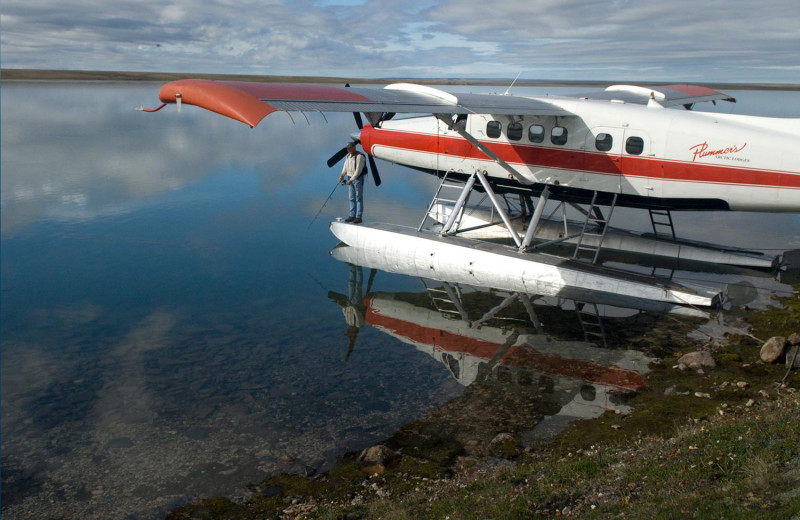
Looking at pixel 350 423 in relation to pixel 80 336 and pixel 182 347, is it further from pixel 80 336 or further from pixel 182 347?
pixel 80 336

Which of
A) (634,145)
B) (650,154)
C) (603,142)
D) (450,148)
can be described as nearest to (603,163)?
(603,142)

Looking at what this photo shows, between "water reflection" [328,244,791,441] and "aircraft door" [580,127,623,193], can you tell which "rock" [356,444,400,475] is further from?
"aircraft door" [580,127,623,193]

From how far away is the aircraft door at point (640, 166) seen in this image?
1261 centimetres

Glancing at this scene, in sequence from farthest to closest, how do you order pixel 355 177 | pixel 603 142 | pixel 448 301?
pixel 355 177 < pixel 603 142 < pixel 448 301

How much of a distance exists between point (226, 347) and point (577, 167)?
7865 millimetres

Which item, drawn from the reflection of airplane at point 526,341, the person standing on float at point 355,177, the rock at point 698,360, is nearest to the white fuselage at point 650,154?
the person standing on float at point 355,177

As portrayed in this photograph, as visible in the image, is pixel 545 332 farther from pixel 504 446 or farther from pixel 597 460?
pixel 597 460

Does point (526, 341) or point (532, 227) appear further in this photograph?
point (532, 227)

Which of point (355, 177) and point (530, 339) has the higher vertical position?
point (355, 177)

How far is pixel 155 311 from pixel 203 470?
5.15 m

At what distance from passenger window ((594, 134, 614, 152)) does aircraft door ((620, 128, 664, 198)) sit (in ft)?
0.82

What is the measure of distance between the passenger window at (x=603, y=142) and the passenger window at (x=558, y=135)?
0.65m

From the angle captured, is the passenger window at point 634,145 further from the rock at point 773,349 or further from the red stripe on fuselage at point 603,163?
the rock at point 773,349

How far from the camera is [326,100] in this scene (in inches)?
397
